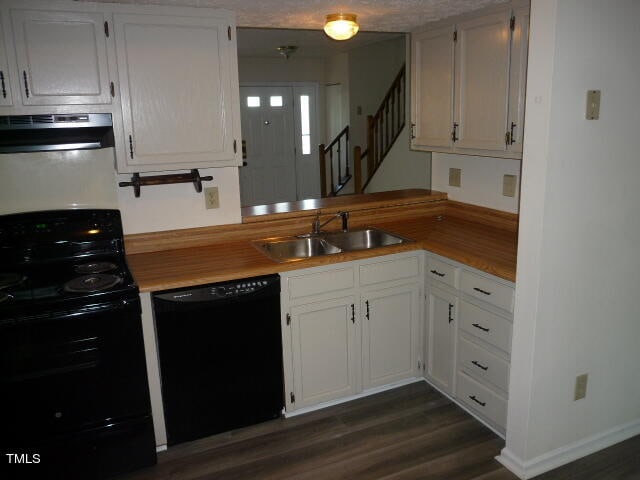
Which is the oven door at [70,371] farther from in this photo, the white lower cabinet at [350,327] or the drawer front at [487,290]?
the drawer front at [487,290]

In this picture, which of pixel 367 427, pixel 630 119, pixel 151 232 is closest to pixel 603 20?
pixel 630 119

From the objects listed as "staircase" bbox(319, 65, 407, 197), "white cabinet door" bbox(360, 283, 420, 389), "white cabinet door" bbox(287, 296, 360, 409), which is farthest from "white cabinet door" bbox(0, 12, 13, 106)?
"staircase" bbox(319, 65, 407, 197)

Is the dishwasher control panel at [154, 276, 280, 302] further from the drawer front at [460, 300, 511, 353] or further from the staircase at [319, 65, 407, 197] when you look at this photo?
the staircase at [319, 65, 407, 197]

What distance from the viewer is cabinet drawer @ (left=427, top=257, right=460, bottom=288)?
9.10 feet

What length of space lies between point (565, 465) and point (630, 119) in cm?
159

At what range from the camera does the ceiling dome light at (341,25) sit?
2.75 m

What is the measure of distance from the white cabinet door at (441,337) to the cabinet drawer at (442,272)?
2.7 inches

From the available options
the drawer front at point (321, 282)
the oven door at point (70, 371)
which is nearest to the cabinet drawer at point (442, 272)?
the drawer front at point (321, 282)

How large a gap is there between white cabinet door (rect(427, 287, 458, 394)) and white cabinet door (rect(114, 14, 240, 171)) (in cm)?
142

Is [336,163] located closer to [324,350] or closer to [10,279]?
[324,350]

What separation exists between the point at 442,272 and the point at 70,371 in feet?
6.19

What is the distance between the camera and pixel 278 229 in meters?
3.22

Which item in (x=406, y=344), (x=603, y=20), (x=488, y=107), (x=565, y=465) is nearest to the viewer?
(x=603, y=20)

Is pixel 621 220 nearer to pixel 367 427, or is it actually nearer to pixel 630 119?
pixel 630 119
